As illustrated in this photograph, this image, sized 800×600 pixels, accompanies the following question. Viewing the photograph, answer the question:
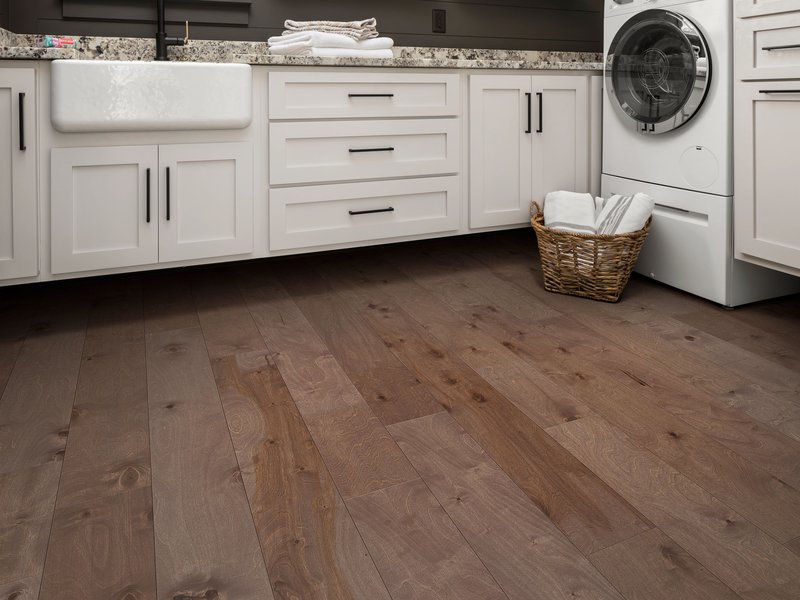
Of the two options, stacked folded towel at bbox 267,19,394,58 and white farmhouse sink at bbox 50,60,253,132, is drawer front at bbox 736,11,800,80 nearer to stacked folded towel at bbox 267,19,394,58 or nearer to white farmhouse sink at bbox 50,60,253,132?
stacked folded towel at bbox 267,19,394,58

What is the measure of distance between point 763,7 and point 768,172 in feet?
1.57

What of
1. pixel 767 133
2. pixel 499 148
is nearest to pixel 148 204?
pixel 499 148

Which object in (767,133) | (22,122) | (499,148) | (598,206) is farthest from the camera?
(499,148)

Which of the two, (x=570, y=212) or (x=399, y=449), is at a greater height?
(x=570, y=212)

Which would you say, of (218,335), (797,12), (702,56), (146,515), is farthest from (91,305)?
(797,12)

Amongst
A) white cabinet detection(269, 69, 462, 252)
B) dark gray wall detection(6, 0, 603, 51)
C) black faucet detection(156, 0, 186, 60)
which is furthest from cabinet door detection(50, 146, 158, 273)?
dark gray wall detection(6, 0, 603, 51)

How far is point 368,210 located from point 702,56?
4.01 ft

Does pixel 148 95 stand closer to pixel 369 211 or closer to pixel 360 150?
pixel 360 150

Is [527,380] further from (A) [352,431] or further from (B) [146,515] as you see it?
(B) [146,515]

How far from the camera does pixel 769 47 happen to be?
191 cm

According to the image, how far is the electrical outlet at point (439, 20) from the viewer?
3.04 meters

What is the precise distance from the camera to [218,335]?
1.99 meters

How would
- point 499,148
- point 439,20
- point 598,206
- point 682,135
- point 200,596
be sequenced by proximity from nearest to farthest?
point 200,596 → point 682,135 → point 598,206 → point 499,148 → point 439,20

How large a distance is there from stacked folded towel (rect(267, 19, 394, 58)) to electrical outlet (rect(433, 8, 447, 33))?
53 centimetres
